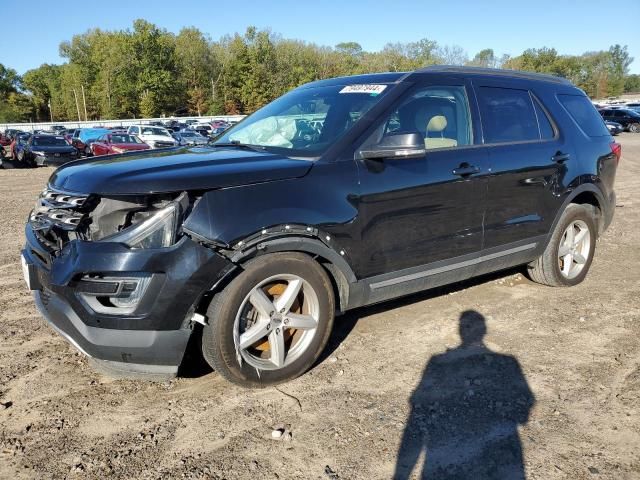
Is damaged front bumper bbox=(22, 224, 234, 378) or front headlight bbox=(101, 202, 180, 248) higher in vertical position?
front headlight bbox=(101, 202, 180, 248)

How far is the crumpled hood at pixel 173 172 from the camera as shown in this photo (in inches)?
111

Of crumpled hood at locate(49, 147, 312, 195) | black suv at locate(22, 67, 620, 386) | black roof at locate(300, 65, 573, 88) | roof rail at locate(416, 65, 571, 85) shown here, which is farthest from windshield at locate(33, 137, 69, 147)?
roof rail at locate(416, 65, 571, 85)

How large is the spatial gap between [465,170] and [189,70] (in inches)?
3636

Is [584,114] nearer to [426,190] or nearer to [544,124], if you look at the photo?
[544,124]

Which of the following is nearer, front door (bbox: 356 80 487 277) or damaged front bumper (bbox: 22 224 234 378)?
damaged front bumper (bbox: 22 224 234 378)

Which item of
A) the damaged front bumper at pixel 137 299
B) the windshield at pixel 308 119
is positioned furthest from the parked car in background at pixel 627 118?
the damaged front bumper at pixel 137 299

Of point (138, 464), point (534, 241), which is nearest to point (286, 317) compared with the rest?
point (138, 464)

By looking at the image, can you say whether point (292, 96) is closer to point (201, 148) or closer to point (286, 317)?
point (201, 148)

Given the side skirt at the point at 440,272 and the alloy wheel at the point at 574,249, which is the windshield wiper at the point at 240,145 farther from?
the alloy wheel at the point at 574,249

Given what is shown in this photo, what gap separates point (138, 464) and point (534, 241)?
3633mm

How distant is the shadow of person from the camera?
257 cm

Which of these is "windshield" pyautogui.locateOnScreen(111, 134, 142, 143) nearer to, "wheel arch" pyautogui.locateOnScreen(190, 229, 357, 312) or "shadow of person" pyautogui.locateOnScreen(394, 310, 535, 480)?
"wheel arch" pyautogui.locateOnScreen(190, 229, 357, 312)

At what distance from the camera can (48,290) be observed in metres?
3.02

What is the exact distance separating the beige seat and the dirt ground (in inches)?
56.3
